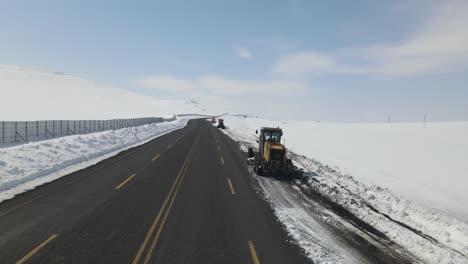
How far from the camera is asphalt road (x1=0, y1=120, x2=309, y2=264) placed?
7.51 m

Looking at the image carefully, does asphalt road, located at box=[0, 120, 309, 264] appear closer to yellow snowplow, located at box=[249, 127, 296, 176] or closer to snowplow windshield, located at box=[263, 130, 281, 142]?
yellow snowplow, located at box=[249, 127, 296, 176]

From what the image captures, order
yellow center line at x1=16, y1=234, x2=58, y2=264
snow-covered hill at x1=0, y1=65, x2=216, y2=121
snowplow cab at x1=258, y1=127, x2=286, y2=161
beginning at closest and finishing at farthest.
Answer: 1. yellow center line at x1=16, y1=234, x2=58, y2=264
2. snowplow cab at x1=258, y1=127, x2=286, y2=161
3. snow-covered hill at x1=0, y1=65, x2=216, y2=121

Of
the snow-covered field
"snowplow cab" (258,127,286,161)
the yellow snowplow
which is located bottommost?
the snow-covered field

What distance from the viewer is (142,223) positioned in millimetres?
9492

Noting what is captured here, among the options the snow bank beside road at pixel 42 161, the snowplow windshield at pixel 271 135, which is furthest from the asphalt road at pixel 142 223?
the snowplow windshield at pixel 271 135

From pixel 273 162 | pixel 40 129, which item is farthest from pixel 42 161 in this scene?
pixel 40 129

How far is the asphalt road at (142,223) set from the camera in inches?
296

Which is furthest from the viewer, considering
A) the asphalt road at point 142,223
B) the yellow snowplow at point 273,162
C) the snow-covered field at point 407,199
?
the yellow snowplow at point 273,162

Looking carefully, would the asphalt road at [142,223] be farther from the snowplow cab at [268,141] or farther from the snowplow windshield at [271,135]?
the snowplow windshield at [271,135]

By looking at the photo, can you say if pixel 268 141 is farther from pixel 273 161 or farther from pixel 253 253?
pixel 253 253

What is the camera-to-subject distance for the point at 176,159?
22.2 meters

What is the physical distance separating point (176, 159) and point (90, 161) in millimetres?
5680

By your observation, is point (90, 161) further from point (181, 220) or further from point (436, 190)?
point (436, 190)

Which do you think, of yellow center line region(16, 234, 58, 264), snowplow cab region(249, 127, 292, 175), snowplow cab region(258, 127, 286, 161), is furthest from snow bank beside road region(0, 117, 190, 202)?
snowplow cab region(258, 127, 286, 161)
